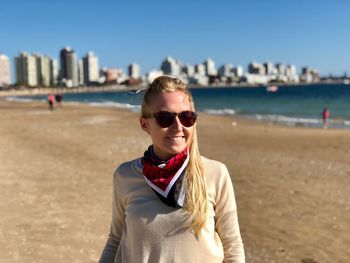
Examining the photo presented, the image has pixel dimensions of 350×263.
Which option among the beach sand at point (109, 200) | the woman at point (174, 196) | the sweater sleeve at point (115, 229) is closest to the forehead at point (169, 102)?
the woman at point (174, 196)

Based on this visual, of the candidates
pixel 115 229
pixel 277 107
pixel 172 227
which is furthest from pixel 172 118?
pixel 277 107

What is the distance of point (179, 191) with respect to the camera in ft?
6.80

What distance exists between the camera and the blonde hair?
2.04 metres

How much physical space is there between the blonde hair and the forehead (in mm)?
19

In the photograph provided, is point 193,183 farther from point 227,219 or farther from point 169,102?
point 169,102

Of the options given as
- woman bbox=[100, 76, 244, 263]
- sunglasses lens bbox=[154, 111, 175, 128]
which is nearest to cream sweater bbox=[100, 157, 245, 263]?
woman bbox=[100, 76, 244, 263]

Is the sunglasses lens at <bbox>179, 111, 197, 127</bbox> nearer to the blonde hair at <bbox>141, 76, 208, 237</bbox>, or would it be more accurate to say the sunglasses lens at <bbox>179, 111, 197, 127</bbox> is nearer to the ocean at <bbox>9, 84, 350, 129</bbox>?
the blonde hair at <bbox>141, 76, 208, 237</bbox>

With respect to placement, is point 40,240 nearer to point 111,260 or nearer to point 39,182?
point 39,182

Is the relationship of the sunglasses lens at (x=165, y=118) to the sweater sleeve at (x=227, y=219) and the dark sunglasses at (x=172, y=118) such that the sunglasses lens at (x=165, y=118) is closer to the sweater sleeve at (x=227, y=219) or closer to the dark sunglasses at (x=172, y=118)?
the dark sunglasses at (x=172, y=118)

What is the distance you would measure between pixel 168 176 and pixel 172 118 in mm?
281

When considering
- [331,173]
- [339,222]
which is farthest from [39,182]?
[331,173]

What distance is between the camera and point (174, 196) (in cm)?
206

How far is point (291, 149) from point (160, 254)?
16.2 metres

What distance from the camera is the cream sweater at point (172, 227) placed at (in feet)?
6.84
